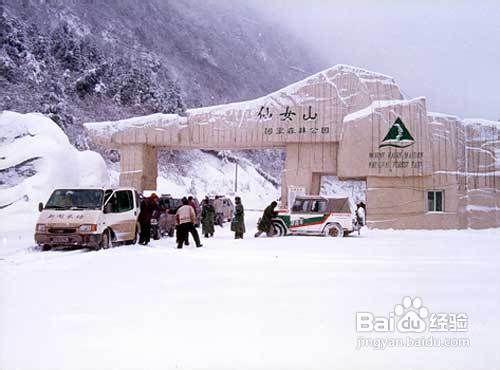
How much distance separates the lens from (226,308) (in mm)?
5258

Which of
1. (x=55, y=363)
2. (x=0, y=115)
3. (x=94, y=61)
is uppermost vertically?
(x=94, y=61)

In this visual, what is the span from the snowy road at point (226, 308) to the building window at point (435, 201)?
1314cm

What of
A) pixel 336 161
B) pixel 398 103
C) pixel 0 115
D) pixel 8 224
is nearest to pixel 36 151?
pixel 0 115

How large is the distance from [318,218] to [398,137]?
26.6 feet

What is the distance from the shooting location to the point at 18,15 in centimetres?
5341

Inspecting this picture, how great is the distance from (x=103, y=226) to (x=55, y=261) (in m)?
2.66

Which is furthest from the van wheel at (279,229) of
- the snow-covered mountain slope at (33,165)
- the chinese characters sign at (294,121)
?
the snow-covered mountain slope at (33,165)

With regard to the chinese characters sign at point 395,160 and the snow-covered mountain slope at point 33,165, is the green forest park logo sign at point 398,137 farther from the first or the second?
the snow-covered mountain slope at point 33,165

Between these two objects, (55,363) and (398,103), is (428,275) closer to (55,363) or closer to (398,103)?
(55,363)

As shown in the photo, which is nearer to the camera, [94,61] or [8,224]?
[8,224]

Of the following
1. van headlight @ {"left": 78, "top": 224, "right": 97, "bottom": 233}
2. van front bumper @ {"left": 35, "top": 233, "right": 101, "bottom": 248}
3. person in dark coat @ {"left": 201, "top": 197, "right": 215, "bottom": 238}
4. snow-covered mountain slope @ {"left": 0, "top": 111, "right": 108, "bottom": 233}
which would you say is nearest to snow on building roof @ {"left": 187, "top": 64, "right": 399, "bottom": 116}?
snow-covered mountain slope @ {"left": 0, "top": 111, "right": 108, "bottom": 233}

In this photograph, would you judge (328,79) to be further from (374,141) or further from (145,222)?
(145,222)

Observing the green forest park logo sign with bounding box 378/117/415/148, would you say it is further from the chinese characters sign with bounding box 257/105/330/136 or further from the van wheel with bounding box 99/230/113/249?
the van wheel with bounding box 99/230/113/249

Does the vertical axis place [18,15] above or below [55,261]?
above
